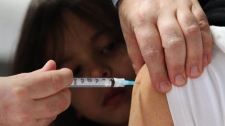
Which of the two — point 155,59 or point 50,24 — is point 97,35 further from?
point 155,59

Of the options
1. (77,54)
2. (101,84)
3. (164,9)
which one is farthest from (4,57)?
(164,9)

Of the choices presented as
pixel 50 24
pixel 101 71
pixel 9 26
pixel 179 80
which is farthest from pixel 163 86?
pixel 9 26

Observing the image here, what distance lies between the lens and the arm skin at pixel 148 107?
Answer: 66 centimetres

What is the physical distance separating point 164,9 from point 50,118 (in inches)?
12.5

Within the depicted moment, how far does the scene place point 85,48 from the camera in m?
1.16

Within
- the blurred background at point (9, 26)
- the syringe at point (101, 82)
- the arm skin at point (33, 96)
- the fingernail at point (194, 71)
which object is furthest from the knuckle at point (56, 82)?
the blurred background at point (9, 26)

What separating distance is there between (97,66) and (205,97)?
0.57 metres

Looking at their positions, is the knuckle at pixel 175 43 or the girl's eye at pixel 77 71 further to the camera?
the girl's eye at pixel 77 71

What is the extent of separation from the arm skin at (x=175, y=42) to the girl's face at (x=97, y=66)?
1.56 ft

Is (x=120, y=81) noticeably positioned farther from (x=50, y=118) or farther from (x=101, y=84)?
(x=50, y=118)

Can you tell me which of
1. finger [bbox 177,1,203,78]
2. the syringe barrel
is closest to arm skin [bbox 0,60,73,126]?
the syringe barrel

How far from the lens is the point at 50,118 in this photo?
714 millimetres

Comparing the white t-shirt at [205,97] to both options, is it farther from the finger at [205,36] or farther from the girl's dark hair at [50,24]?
the girl's dark hair at [50,24]

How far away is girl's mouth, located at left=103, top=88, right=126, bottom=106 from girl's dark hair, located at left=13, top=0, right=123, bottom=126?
16 cm
